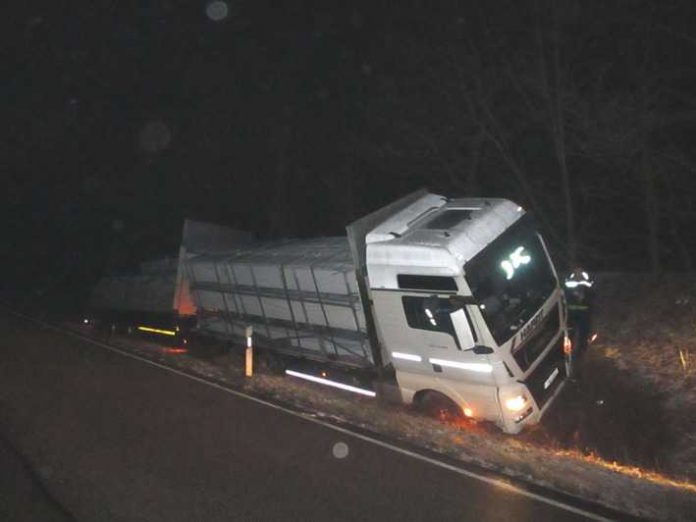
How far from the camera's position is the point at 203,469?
713cm

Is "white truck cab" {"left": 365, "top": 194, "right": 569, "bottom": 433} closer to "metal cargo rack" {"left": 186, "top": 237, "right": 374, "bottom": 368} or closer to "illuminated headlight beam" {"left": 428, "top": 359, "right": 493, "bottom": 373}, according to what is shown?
"illuminated headlight beam" {"left": 428, "top": 359, "right": 493, "bottom": 373}

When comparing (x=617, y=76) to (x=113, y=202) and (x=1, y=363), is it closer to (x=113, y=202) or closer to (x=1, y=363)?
(x=1, y=363)

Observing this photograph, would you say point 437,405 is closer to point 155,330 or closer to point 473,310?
point 473,310

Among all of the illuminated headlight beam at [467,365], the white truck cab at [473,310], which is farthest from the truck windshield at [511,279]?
the illuminated headlight beam at [467,365]

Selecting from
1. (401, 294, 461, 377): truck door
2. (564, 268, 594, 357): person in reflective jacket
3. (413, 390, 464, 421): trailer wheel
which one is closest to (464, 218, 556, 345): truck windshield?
(401, 294, 461, 377): truck door

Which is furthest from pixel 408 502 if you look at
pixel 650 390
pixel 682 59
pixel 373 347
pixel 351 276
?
pixel 682 59

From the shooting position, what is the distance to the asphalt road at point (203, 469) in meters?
6.00

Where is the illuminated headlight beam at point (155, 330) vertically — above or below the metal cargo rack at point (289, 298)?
below

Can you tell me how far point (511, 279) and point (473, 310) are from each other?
888 millimetres

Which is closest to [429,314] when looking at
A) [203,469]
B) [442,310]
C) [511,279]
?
[442,310]

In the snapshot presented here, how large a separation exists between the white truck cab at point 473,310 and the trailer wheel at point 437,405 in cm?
7

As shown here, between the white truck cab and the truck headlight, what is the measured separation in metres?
0.01

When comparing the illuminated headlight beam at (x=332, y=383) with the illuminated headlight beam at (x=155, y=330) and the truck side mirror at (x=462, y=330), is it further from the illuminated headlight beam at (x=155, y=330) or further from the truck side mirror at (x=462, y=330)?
the illuminated headlight beam at (x=155, y=330)

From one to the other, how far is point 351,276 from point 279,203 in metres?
19.3
